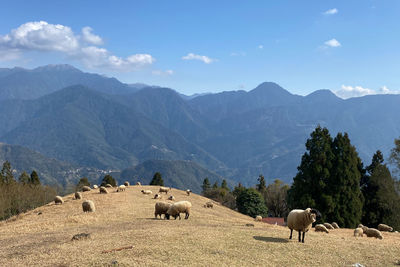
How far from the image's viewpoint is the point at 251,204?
268ft

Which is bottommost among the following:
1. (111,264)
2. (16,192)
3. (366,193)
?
(16,192)

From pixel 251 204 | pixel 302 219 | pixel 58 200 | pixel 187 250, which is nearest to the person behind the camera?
pixel 187 250

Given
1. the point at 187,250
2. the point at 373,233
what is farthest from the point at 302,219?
the point at 373,233

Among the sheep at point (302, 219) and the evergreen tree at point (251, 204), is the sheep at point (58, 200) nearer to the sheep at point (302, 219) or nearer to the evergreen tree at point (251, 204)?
the sheep at point (302, 219)

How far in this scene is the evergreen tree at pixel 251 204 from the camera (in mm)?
81287

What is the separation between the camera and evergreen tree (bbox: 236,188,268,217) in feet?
267

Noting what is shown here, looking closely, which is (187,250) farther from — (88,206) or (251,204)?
(251,204)

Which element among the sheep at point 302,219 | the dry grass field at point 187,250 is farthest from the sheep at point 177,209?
the sheep at point 302,219

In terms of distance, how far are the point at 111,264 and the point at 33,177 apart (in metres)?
100

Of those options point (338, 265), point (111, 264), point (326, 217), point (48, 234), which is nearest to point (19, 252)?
point (48, 234)

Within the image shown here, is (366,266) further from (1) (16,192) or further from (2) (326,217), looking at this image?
(1) (16,192)

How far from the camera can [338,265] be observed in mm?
17219

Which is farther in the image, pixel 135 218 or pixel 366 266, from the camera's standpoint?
pixel 135 218

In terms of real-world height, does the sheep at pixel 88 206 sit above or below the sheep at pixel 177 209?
below
